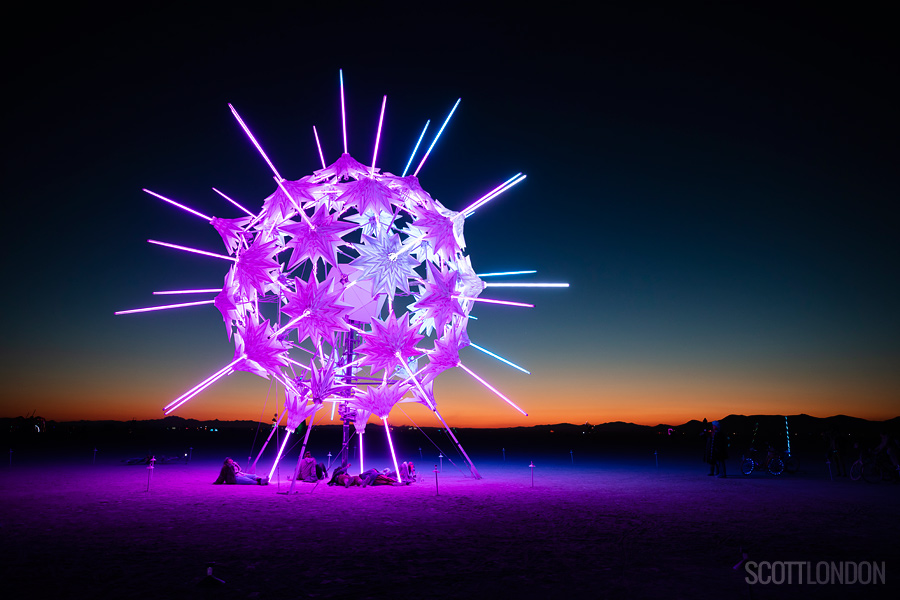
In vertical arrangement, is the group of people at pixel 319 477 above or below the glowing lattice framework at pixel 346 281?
below

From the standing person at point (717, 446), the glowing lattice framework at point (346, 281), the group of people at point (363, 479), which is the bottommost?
the group of people at point (363, 479)

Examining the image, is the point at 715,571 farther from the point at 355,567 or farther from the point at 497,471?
the point at 497,471

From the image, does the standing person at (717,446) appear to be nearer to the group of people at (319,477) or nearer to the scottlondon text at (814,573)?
the group of people at (319,477)

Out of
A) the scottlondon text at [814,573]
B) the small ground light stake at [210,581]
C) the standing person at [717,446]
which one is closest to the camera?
the small ground light stake at [210,581]


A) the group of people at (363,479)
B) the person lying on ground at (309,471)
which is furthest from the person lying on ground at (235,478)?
the group of people at (363,479)

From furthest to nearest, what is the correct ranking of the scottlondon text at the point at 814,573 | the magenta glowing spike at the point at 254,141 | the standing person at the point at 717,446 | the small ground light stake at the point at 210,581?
1. the standing person at the point at 717,446
2. the magenta glowing spike at the point at 254,141
3. the scottlondon text at the point at 814,573
4. the small ground light stake at the point at 210,581

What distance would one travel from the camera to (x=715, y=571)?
294 inches

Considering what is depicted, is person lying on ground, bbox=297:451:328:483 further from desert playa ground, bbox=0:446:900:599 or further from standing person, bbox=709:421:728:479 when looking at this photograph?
standing person, bbox=709:421:728:479

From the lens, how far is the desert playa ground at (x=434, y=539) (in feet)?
22.2

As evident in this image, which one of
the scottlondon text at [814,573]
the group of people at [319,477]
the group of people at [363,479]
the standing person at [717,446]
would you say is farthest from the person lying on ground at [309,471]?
the standing person at [717,446]

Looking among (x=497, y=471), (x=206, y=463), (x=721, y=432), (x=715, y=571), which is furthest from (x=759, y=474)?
(x=206, y=463)

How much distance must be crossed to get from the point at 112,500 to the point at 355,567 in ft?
31.2

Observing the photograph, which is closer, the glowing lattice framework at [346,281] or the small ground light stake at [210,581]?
the small ground light stake at [210,581]

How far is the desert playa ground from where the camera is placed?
6781 mm
